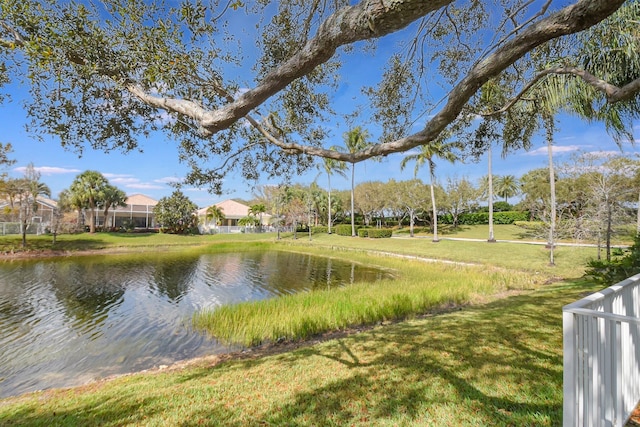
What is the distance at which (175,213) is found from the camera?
3869cm

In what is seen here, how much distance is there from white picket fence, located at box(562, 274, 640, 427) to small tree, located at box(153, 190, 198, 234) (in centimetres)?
4103

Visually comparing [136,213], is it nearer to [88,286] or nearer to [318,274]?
[88,286]

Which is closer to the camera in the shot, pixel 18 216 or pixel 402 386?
pixel 402 386

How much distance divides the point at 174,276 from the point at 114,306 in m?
5.95

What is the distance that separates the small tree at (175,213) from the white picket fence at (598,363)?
135 ft

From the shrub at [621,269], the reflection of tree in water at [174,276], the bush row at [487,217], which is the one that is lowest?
the reflection of tree in water at [174,276]

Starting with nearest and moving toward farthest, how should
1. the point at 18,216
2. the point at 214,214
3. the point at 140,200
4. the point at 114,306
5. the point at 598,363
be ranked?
the point at 598,363 < the point at 114,306 < the point at 18,216 < the point at 214,214 < the point at 140,200

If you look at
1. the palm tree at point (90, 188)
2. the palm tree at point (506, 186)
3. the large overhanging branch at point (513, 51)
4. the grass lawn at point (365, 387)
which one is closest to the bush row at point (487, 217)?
the palm tree at point (506, 186)

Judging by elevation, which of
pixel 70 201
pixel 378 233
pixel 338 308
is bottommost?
pixel 338 308

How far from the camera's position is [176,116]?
4.21m

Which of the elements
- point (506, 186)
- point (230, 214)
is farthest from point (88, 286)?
point (506, 186)

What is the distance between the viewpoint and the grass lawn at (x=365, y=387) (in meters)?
2.76

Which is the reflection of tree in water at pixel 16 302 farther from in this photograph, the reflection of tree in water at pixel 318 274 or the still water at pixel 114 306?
the reflection of tree in water at pixel 318 274

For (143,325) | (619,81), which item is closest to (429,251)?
(619,81)
